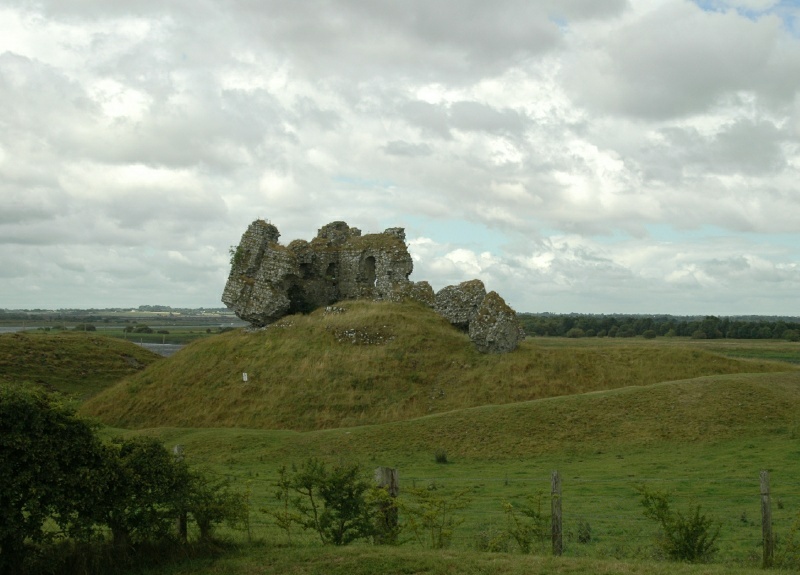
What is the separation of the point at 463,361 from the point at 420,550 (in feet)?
101

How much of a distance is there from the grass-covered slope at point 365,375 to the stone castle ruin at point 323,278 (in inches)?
105

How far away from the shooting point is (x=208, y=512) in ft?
48.1

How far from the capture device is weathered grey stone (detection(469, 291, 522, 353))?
148 ft

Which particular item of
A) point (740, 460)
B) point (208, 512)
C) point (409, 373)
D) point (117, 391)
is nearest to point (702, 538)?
point (208, 512)

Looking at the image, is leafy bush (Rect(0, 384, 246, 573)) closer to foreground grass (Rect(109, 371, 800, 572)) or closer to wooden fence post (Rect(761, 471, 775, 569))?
foreground grass (Rect(109, 371, 800, 572))

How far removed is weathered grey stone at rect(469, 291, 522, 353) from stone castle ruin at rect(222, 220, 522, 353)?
182 cm

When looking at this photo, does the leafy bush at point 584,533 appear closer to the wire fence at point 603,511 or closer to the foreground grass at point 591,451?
the wire fence at point 603,511

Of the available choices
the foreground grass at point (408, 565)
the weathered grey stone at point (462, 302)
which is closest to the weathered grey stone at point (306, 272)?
the weathered grey stone at point (462, 302)

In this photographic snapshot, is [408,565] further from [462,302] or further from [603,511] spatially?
[462,302]

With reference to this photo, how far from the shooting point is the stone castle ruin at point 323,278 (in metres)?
50.7

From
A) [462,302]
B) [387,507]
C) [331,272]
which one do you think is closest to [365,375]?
[462,302]

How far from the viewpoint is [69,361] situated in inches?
2468

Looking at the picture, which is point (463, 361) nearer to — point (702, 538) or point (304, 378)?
point (304, 378)

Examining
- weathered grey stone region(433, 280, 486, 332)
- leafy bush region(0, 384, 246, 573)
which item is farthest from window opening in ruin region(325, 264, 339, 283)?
leafy bush region(0, 384, 246, 573)
